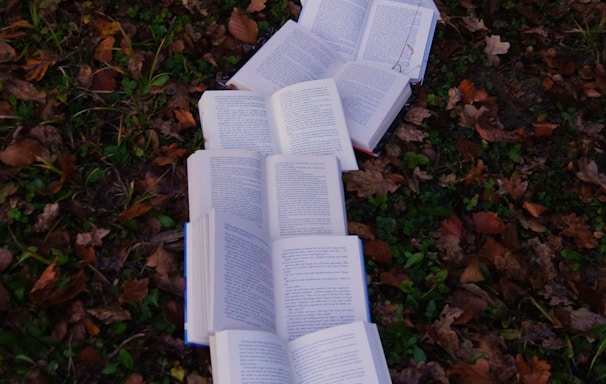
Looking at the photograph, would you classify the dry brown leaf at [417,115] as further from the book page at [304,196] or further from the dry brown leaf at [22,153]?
the dry brown leaf at [22,153]

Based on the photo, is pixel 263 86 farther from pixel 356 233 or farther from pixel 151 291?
pixel 151 291

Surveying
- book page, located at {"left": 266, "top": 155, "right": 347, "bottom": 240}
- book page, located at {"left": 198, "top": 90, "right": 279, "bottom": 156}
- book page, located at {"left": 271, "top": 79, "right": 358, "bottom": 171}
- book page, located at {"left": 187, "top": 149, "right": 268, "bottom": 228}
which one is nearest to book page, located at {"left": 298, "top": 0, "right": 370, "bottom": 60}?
book page, located at {"left": 271, "top": 79, "right": 358, "bottom": 171}

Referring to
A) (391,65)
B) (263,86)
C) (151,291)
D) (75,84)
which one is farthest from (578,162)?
(75,84)

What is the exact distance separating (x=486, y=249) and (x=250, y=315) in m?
0.86

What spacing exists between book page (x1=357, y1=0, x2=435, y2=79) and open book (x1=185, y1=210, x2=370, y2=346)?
913 millimetres

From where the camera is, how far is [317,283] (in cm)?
185

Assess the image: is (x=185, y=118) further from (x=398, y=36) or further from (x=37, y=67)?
(x=398, y=36)

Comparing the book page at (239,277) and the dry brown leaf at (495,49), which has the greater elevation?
the dry brown leaf at (495,49)

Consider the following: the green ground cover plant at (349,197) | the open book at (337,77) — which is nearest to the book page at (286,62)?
the open book at (337,77)

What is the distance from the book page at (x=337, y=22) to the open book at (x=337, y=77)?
0.18ft

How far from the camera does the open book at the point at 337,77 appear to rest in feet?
7.45

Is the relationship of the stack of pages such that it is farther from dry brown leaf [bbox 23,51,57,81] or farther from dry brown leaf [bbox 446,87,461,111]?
dry brown leaf [bbox 23,51,57,81]

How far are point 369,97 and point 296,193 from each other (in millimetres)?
537

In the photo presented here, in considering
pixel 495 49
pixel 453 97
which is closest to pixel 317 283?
pixel 453 97
